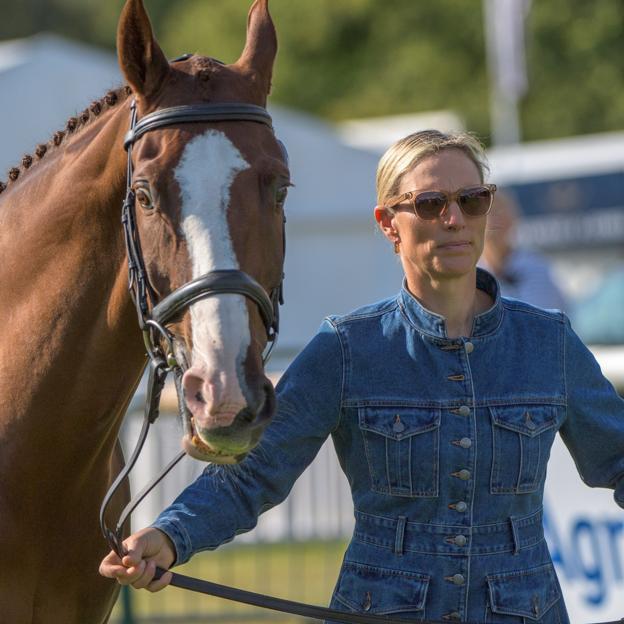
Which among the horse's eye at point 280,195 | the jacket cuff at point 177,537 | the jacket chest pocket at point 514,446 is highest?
the horse's eye at point 280,195

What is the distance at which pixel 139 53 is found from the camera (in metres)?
3.08

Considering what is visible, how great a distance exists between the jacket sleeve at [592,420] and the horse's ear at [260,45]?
3.32ft

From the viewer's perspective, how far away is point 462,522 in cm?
309

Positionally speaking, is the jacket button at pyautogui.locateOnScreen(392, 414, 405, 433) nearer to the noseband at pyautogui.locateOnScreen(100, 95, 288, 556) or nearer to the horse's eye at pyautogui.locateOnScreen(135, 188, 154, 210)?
the noseband at pyautogui.locateOnScreen(100, 95, 288, 556)

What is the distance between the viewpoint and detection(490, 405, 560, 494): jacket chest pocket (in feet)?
10.2

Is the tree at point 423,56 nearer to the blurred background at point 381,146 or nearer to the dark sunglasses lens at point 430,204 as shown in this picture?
the blurred background at point 381,146

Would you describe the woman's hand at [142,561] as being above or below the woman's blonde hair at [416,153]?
below

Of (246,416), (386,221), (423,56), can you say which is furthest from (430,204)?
(423,56)

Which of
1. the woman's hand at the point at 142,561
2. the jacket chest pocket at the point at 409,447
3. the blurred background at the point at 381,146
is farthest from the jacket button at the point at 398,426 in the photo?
the blurred background at the point at 381,146

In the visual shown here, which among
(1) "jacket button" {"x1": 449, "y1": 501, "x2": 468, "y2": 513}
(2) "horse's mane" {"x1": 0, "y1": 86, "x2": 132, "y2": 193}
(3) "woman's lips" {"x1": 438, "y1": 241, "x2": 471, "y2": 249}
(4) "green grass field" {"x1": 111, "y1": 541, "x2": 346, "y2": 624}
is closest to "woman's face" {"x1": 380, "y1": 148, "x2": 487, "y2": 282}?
(3) "woman's lips" {"x1": 438, "y1": 241, "x2": 471, "y2": 249}

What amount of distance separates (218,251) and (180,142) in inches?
11.9

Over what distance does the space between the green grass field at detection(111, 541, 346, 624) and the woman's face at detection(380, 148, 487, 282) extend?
450 centimetres

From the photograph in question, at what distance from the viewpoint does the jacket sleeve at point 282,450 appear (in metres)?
3.07

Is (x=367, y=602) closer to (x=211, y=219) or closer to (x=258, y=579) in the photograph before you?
(x=211, y=219)
